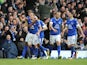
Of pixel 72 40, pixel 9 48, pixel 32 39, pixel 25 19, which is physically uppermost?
pixel 25 19

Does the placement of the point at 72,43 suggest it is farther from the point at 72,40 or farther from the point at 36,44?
the point at 36,44

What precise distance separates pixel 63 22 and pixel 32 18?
1.93 metres

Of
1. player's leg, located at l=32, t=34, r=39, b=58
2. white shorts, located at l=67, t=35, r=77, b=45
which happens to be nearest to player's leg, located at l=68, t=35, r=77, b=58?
white shorts, located at l=67, t=35, r=77, b=45

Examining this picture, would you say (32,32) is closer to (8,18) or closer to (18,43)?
(18,43)

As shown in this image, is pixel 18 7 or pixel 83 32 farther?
pixel 18 7

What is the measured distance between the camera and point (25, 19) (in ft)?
52.4

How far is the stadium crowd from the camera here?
14.5 metres

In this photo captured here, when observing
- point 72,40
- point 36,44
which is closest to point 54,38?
point 72,40

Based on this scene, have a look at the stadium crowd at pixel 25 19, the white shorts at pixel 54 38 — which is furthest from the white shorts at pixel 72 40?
the white shorts at pixel 54 38

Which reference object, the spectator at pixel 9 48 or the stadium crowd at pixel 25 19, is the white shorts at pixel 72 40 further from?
the spectator at pixel 9 48

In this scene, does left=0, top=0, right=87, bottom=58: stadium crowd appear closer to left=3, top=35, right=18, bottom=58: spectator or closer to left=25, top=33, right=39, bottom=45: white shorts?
left=3, top=35, right=18, bottom=58: spectator

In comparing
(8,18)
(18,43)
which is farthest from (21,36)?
(8,18)

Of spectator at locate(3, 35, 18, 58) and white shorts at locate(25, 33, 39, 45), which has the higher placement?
white shorts at locate(25, 33, 39, 45)

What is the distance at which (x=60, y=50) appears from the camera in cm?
1451
